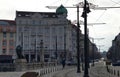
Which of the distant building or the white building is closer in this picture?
the distant building

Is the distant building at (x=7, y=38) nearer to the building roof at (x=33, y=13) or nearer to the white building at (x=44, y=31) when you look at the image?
the white building at (x=44, y=31)

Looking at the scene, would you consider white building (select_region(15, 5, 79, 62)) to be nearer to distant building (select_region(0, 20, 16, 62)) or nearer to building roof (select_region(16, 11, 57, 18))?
building roof (select_region(16, 11, 57, 18))

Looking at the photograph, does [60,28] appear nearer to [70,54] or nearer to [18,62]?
[70,54]

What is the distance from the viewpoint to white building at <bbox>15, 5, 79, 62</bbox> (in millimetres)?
163375

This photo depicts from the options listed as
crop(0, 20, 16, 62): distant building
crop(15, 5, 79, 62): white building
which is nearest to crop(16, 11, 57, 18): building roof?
crop(15, 5, 79, 62): white building

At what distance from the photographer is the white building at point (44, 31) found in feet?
536

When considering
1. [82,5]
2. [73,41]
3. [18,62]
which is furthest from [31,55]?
[82,5]

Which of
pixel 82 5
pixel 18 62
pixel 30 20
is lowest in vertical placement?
pixel 18 62

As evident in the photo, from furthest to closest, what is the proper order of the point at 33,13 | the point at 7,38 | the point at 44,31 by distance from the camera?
the point at 44,31 < the point at 33,13 < the point at 7,38

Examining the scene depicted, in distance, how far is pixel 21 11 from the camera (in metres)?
167

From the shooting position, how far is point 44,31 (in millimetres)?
168500

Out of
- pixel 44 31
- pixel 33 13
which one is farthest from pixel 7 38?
pixel 44 31

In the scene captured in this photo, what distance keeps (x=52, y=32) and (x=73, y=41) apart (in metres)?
21.0

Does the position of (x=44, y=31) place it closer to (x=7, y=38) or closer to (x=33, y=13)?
(x=33, y=13)
